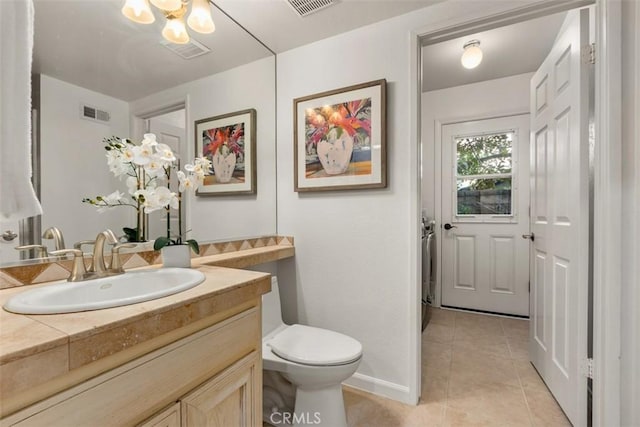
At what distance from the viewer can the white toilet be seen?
1258mm

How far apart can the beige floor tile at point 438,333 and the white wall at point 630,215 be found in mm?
1299

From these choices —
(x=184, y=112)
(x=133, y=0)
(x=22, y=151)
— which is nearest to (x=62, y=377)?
(x=22, y=151)

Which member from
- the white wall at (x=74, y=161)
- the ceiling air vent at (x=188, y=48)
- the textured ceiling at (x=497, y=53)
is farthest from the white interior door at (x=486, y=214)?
the white wall at (x=74, y=161)

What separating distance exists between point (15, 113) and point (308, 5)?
146 centimetres

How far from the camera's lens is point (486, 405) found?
1579mm

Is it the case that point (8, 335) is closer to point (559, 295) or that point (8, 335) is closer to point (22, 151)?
point (22, 151)

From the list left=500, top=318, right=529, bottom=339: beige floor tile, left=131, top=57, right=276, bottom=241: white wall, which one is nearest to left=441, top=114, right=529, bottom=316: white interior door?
left=500, top=318, right=529, bottom=339: beige floor tile

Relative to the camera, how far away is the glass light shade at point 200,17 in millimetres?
1375

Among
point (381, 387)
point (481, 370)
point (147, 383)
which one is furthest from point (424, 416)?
point (147, 383)

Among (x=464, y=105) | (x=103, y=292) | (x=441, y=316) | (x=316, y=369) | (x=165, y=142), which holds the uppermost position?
(x=464, y=105)

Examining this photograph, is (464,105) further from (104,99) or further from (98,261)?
(98,261)

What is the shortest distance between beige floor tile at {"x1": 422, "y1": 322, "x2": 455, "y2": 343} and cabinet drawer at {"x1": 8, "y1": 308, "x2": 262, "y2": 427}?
206 cm

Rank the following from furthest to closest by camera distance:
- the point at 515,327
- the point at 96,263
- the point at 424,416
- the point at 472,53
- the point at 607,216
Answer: the point at 515,327
the point at 472,53
the point at 424,416
the point at 607,216
the point at 96,263

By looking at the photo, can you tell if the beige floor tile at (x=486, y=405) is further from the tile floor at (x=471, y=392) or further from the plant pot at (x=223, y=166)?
the plant pot at (x=223, y=166)
